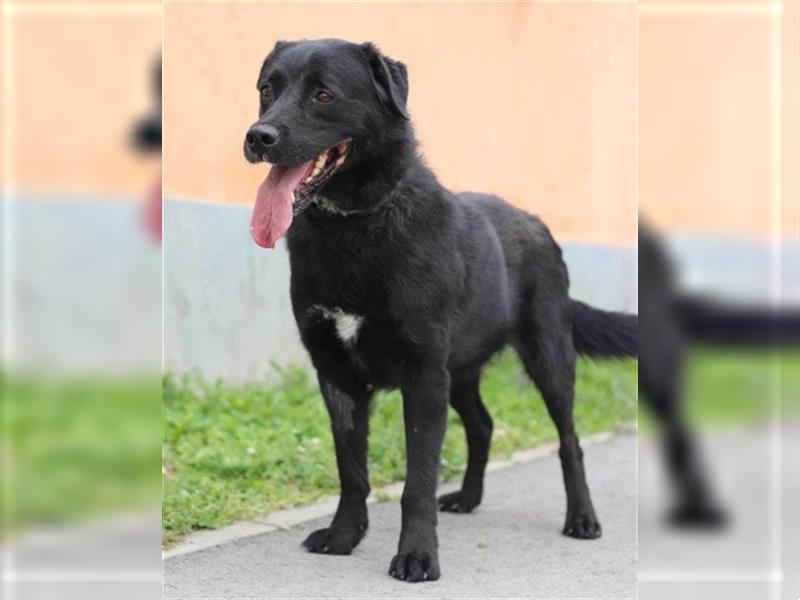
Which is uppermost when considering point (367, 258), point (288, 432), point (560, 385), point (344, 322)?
point (367, 258)

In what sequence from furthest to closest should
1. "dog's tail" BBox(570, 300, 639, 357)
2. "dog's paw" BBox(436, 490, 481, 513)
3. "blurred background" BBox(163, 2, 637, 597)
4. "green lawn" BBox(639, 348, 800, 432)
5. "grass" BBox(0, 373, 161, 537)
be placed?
"dog's paw" BBox(436, 490, 481, 513) < "dog's tail" BBox(570, 300, 639, 357) < "blurred background" BBox(163, 2, 637, 597) < "green lawn" BBox(639, 348, 800, 432) < "grass" BBox(0, 373, 161, 537)

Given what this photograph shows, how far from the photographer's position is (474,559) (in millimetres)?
3555

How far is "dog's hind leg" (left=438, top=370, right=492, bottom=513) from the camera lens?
404cm

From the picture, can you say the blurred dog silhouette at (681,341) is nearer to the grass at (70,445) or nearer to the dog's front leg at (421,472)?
the grass at (70,445)

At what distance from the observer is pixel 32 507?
1.62 metres

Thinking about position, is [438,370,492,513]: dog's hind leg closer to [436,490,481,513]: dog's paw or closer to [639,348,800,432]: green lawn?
[436,490,481,513]: dog's paw

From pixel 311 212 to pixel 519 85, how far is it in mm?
1181

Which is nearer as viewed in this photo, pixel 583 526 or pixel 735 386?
pixel 735 386

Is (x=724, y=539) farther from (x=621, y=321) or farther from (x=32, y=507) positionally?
(x=621, y=321)

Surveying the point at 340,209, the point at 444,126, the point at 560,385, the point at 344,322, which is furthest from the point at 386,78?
the point at 560,385

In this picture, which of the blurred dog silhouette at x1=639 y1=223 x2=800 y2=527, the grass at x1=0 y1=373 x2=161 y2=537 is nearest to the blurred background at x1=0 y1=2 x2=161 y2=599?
the grass at x1=0 y1=373 x2=161 y2=537

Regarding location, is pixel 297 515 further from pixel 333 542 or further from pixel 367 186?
pixel 367 186

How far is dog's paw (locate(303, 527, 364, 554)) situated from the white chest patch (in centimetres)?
71

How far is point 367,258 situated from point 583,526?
1.33 metres
